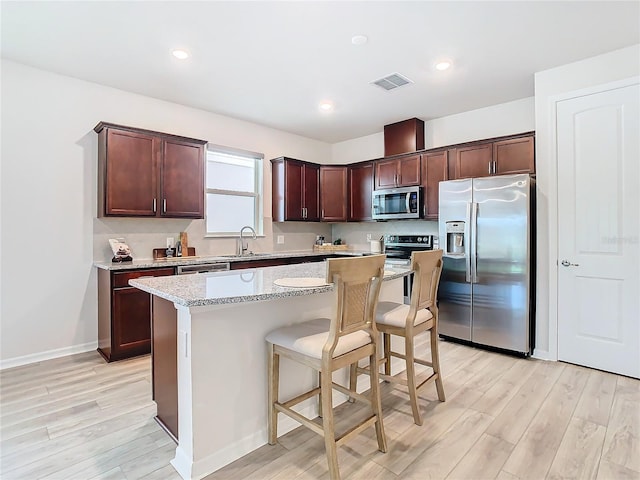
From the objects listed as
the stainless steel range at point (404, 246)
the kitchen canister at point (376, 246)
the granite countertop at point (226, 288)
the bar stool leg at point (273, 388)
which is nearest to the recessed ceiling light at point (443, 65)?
the granite countertop at point (226, 288)

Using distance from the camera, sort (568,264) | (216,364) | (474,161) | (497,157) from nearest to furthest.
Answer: (216,364)
(568,264)
(497,157)
(474,161)

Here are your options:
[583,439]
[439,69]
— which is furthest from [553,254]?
[439,69]

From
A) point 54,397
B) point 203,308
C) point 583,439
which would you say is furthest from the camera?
point 54,397

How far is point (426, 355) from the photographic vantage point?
3.30 metres

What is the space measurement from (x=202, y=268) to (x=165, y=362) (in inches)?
71.6

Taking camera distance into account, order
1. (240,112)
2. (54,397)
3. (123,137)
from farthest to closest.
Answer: (240,112), (123,137), (54,397)

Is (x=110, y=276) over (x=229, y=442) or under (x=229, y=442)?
over

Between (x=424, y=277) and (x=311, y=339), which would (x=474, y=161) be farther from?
(x=311, y=339)

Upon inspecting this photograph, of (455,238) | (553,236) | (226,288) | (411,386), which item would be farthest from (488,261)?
(226,288)

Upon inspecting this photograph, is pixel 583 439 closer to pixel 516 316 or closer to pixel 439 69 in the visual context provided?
pixel 516 316

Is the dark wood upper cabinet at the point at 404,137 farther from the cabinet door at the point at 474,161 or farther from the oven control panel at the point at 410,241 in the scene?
the oven control panel at the point at 410,241

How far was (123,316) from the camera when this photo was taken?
10.5ft

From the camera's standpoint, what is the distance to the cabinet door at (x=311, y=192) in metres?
5.22

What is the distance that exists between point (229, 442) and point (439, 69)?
3.47 metres
